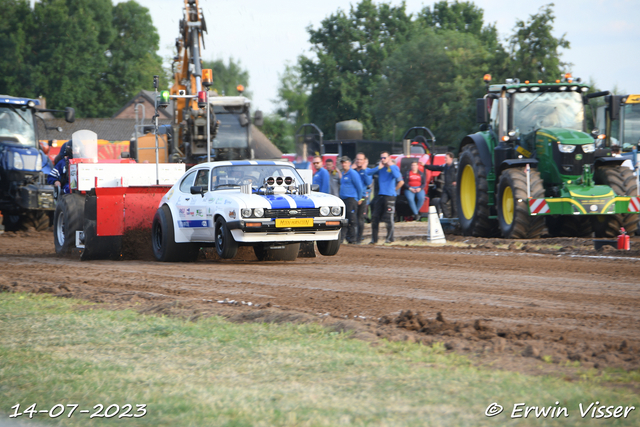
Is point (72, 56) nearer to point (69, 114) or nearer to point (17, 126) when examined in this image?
point (17, 126)

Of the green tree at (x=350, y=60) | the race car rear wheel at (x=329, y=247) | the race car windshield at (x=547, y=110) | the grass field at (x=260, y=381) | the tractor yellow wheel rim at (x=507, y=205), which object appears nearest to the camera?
the grass field at (x=260, y=381)

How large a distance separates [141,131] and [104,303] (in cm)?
1218

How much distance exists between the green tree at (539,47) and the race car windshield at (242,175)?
86.8 feet

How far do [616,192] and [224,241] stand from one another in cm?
748

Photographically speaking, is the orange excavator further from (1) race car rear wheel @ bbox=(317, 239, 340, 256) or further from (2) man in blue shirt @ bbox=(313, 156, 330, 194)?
(1) race car rear wheel @ bbox=(317, 239, 340, 256)

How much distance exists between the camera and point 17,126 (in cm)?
2211

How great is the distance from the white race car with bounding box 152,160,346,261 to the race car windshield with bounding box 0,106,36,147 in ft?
33.5

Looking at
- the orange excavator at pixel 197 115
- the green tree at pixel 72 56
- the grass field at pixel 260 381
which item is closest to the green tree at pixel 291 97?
the green tree at pixel 72 56

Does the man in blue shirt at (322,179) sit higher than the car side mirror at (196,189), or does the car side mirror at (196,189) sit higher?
the man in blue shirt at (322,179)

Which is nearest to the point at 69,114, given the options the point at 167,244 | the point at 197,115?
the point at 197,115

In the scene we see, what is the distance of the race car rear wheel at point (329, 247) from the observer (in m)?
12.5

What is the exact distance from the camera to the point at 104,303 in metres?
8.73

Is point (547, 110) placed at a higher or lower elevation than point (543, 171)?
higher

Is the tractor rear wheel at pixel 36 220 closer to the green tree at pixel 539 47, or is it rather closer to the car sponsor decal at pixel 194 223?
the car sponsor decal at pixel 194 223
